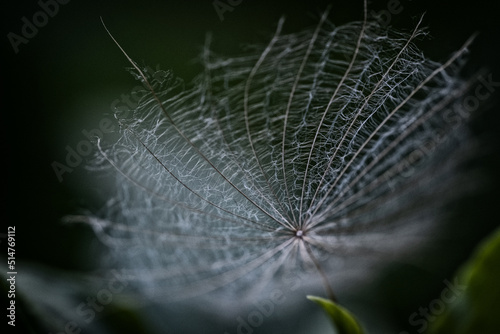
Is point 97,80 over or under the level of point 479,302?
over

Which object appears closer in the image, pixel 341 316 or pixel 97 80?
pixel 341 316

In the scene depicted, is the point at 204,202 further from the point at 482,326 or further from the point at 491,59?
the point at 491,59

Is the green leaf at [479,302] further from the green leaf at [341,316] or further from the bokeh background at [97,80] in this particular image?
the bokeh background at [97,80]

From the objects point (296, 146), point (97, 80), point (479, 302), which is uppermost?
point (97, 80)

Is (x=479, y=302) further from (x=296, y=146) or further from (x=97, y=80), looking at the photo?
(x=97, y=80)

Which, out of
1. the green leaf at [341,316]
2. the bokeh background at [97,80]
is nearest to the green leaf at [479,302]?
the green leaf at [341,316]

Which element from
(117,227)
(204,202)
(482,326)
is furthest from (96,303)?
(482,326)

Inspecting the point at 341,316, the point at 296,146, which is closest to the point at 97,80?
the point at 296,146
